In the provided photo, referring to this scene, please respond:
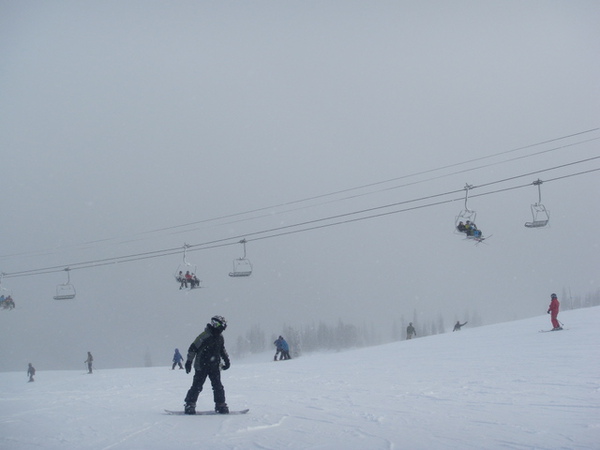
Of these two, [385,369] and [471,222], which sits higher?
[471,222]

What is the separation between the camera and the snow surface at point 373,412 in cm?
671

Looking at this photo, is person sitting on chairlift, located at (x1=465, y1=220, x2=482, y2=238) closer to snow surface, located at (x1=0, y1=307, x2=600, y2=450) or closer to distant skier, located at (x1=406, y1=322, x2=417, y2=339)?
snow surface, located at (x1=0, y1=307, x2=600, y2=450)

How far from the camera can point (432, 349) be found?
2095 centimetres

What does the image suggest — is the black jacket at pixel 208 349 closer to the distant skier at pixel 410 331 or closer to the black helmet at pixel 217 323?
the black helmet at pixel 217 323

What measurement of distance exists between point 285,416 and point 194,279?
21569 mm

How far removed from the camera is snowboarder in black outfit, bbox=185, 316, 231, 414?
29.9 ft

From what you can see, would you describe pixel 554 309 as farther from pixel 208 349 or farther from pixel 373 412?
pixel 208 349

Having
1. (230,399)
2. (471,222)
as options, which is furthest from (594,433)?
(471,222)

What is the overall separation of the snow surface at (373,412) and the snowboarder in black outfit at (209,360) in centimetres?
39

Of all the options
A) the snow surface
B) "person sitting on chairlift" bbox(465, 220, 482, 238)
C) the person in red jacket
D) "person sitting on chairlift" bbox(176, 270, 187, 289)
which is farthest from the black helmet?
"person sitting on chairlift" bbox(176, 270, 187, 289)

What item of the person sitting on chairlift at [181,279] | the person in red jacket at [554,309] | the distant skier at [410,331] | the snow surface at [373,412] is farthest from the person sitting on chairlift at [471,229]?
the person sitting on chairlift at [181,279]

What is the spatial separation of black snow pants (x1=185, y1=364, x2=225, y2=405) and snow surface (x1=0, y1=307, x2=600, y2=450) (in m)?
0.41

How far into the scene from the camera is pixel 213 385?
9258mm

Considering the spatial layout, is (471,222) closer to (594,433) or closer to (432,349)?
(432,349)
